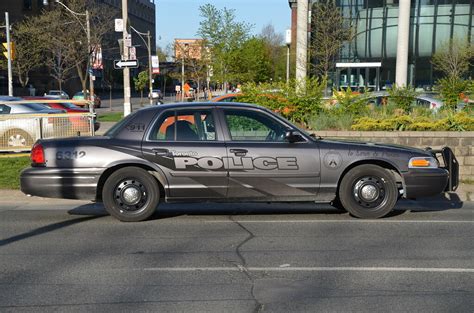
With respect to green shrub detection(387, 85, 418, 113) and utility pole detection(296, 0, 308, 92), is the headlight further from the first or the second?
utility pole detection(296, 0, 308, 92)

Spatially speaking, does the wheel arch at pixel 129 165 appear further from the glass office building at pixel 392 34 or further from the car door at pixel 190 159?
the glass office building at pixel 392 34

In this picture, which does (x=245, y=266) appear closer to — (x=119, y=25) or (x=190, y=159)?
(x=190, y=159)

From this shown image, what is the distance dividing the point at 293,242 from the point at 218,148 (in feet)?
5.95

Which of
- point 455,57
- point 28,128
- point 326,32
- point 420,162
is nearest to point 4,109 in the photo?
point 28,128

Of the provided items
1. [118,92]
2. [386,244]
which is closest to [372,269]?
[386,244]

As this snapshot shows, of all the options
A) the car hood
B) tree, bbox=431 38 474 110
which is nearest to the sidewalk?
the car hood

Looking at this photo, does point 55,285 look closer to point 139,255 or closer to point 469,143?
point 139,255

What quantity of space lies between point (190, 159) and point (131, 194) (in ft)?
3.20

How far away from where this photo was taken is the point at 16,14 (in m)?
66.2

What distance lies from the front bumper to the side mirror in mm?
2618

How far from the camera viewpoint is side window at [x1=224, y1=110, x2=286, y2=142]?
8.00m

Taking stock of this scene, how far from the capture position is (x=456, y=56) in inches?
1414

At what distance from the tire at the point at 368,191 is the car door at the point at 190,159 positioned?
1738mm

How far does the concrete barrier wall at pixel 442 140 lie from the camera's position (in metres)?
11.6
